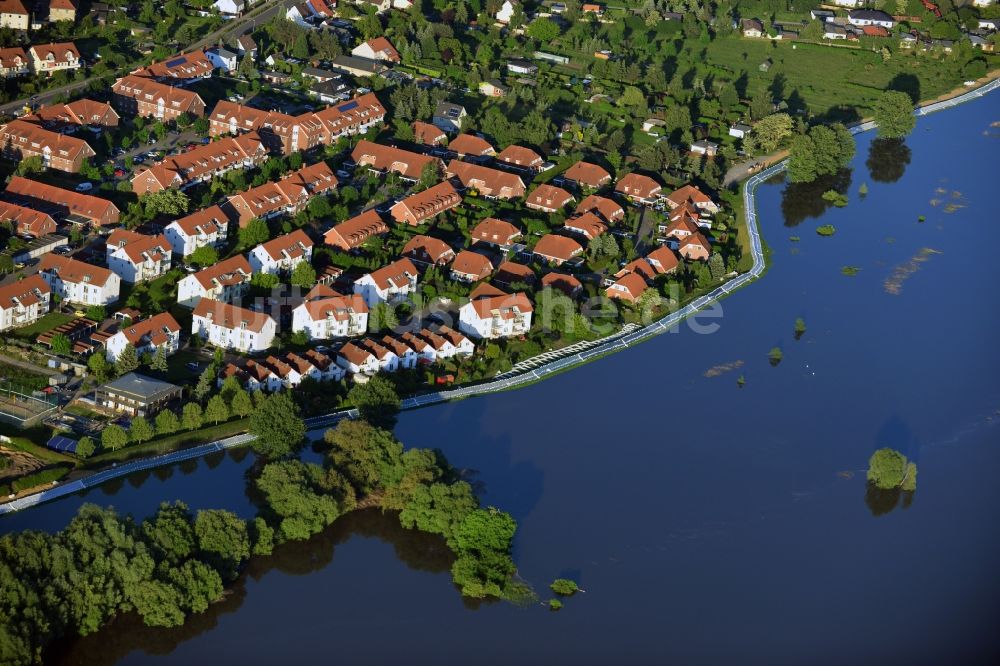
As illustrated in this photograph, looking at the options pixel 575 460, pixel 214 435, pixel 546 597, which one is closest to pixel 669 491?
pixel 575 460

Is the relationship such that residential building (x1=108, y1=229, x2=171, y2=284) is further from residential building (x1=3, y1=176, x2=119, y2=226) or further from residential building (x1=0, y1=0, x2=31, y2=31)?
residential building (x1=0, y1=0, x2=31, y2=31)

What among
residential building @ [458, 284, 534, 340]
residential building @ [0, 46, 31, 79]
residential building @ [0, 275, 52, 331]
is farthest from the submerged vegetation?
residential building @ [0, 46, 31, 79]

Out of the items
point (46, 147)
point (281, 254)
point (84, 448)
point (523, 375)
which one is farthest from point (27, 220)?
point (523, 375)

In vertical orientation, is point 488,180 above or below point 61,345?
below

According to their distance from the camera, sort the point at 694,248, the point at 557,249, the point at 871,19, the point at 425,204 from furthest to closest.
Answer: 1. the point at 871,19
2. the point at 425,204
3. the point at 694,248
4. the point at 557,249

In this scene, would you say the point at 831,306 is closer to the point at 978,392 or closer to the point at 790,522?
the point at 978,392

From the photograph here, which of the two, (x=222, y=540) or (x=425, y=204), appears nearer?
(x=222, y=540)

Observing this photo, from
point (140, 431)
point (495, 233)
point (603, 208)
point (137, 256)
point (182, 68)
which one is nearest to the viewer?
point (140, 431)

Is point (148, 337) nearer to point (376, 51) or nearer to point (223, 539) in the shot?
point (223, 539)

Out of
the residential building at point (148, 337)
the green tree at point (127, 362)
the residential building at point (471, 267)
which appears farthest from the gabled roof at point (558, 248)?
the green tree at point (127, 362)
